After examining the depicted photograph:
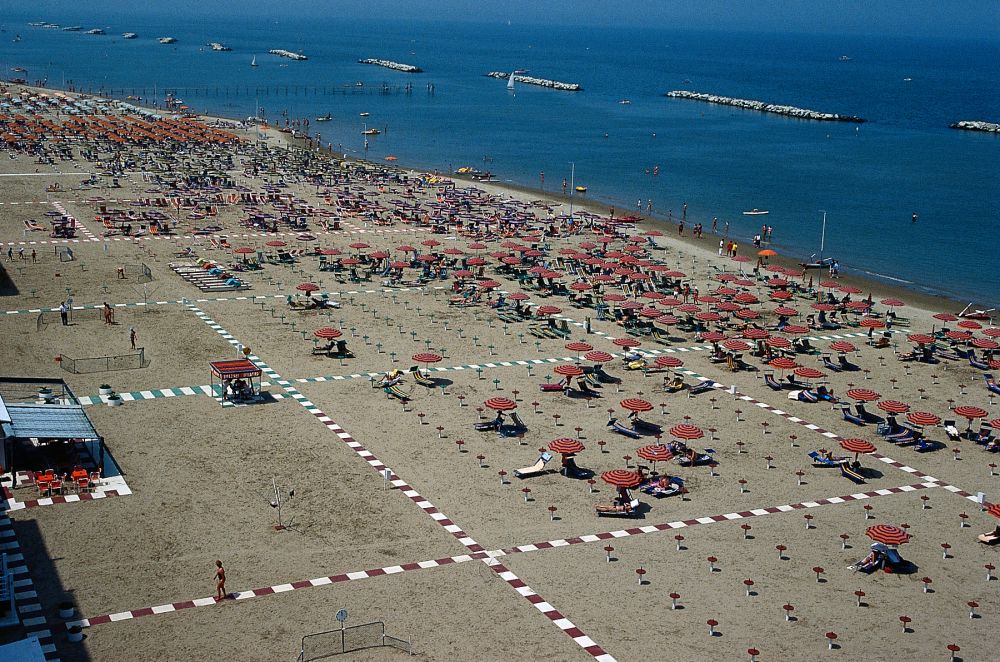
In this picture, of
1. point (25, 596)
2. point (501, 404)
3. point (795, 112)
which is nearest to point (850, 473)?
point (501, 404)

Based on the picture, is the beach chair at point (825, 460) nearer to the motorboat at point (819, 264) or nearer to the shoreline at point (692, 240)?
the shoreline at point (692, 240)

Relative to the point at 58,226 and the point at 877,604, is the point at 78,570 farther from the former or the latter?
the point at 58,226

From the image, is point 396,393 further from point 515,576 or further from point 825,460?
point 825,460

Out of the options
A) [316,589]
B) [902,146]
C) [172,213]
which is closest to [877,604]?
[316,589]

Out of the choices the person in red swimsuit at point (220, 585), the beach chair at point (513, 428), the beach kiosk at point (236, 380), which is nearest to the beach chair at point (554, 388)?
the beach chair at point (513, 428)

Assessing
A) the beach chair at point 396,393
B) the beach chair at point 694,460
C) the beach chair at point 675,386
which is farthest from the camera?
the beach chair at point 675,386

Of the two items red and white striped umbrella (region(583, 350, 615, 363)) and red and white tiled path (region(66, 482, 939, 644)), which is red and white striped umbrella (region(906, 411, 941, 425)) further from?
red and white striped umbrella (region(583, 350, 615, 363))
